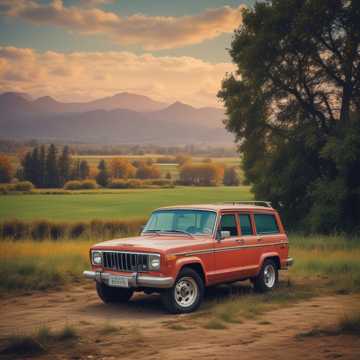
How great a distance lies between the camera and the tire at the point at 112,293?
11.7 metres

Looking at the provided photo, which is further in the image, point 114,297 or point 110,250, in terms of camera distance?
point 114,297

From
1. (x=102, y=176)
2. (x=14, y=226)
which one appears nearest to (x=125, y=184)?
(x=102, y=176)

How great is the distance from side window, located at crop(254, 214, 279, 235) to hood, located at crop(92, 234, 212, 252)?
2.05 metres

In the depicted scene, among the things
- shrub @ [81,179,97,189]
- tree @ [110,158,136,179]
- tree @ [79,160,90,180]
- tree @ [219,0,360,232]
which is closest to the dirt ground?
tree @ [219,0,360,232]

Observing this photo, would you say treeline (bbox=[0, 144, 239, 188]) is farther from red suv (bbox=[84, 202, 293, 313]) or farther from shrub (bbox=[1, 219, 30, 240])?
red suv (bbox=[84, 202, 293, 313])

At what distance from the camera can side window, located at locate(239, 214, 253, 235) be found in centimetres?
1248

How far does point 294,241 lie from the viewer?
26312 millimetres


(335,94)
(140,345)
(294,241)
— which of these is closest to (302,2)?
(335,94)

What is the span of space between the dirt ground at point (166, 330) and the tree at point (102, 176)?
3363 inches

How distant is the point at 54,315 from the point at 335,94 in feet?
88.7

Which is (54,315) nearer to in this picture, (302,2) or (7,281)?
(7,281)

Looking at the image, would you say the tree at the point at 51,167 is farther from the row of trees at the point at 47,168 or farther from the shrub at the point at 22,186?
the shrub at the point at 22,186

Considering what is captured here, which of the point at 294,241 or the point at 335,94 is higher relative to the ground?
A: the point at 335,94

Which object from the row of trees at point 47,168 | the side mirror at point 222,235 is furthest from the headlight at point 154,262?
the row of trees at point 47,168
